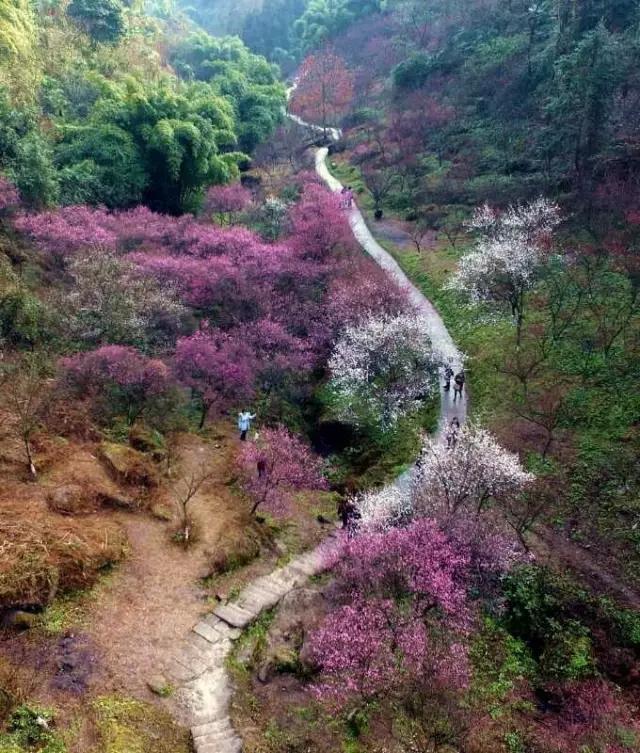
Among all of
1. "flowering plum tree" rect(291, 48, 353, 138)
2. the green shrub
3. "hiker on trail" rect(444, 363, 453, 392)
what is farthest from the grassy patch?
"flowering plum tree" rect(291, 48, 353, 138)

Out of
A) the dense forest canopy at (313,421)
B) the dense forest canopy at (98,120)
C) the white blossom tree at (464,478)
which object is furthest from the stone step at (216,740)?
the dense forest canopy at (98,120)

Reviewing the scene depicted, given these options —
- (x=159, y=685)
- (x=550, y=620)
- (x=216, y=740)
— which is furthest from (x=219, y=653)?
(x=550, y=620)

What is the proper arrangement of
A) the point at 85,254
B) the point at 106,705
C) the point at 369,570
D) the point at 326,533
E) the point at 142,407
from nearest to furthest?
the point at 106,705
the point at 369,570
the point at 326,533
the point at 142,407
the point at 85,254

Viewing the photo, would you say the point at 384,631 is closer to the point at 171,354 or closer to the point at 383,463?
the point at 383,463

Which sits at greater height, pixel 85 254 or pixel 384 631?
pixel 85 254

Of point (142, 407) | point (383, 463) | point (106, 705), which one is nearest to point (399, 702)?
point (106, 705)

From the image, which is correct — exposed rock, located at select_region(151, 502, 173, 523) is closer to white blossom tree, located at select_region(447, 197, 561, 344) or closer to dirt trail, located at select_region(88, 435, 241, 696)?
dirt trail, located at select_region(88, 435, 241, 696)

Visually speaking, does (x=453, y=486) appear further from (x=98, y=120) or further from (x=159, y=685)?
(x=98, y=120)
